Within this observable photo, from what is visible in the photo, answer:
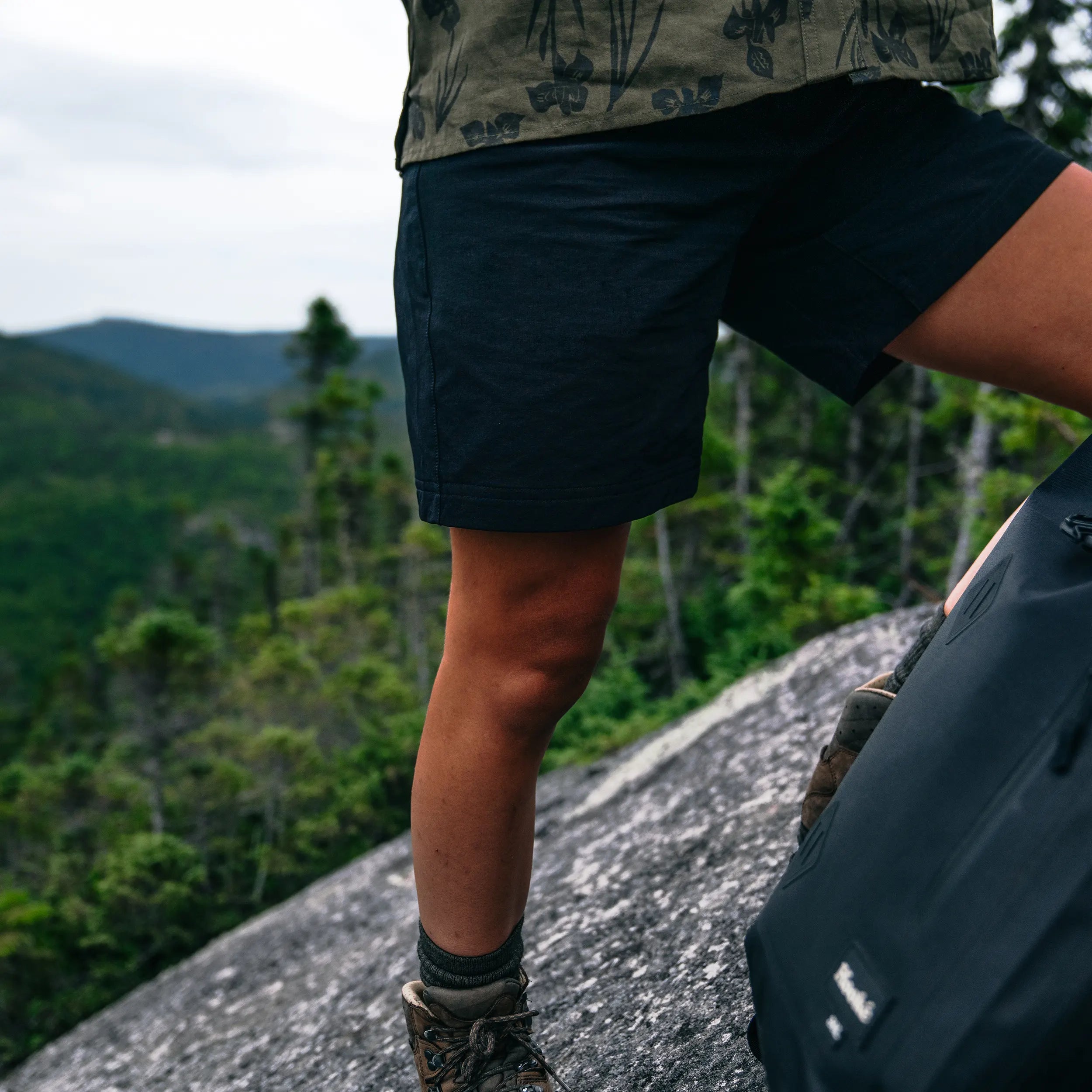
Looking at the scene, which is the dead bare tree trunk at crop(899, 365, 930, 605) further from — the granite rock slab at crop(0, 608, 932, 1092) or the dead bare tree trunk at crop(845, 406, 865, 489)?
the granite rock slab at crop(0, 608, 932, 1092)

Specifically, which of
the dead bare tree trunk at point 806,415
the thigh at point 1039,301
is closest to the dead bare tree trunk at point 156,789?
the dead bare tree trunk at point 806,415

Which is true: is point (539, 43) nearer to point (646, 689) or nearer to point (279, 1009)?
point (279, 1009)

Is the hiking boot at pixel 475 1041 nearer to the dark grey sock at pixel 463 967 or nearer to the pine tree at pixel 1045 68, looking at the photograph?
the dark grey sock at pixel 463 967

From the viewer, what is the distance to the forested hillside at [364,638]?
47.0 ft

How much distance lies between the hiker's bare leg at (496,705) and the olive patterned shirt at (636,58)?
48 cm

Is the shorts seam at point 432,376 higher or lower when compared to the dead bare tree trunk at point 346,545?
higher

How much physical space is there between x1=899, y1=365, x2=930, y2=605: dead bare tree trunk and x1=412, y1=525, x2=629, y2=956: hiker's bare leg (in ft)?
49.8

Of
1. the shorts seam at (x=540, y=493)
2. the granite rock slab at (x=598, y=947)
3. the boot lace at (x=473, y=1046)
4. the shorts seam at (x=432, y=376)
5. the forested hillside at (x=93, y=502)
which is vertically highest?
the shorts seam at (x=432, y=376)

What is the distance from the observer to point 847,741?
1.35 metres

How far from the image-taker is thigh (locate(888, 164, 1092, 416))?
1024mm

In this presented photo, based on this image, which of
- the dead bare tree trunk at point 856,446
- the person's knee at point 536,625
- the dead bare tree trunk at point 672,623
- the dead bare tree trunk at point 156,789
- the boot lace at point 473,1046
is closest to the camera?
the person's knee at point 536,625

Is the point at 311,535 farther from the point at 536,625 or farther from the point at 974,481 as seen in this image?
the point at 536,625

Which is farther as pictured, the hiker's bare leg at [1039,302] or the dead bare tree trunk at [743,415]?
the dead bare tree trunk at [743,415]

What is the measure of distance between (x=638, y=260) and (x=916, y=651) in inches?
28.6
